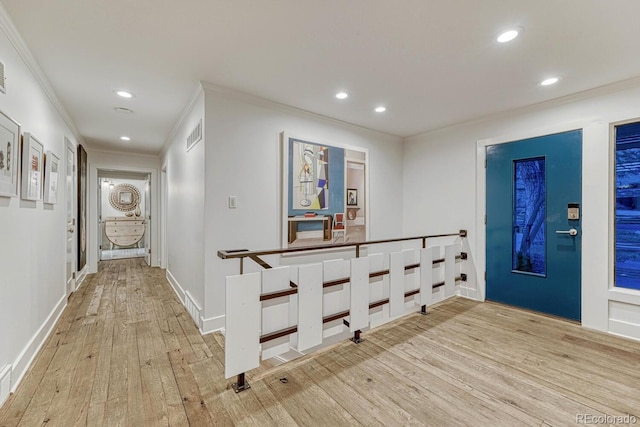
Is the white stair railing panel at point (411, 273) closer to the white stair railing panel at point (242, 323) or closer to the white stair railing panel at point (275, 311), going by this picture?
the white stair railing panel at point (275, 311)

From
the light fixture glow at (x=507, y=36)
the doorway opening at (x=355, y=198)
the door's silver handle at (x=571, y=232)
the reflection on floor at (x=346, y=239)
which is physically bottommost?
the reflection on floor at (x=346, y=239)

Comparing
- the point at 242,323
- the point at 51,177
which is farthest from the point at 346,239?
the point at 51,177

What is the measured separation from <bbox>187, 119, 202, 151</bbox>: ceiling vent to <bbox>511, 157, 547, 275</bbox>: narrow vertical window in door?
3619 mm

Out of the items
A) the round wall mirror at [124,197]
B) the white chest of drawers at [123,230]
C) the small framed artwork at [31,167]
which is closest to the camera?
the small framed artwork at [31,167]

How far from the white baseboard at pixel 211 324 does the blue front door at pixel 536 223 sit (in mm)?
3271

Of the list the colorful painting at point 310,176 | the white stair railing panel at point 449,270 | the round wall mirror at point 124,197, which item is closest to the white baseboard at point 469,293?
the white stair railing panel at point 449,270

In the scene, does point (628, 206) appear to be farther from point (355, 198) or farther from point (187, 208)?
point (187, 208)

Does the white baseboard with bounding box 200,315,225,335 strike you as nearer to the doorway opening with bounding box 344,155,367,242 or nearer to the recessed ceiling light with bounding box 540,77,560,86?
the doorway opening with bounding box 344,155,367,242

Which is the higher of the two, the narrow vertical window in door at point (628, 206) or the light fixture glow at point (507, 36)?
the light fixture glow at point (507, 36)

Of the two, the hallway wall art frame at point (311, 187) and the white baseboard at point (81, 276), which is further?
the white baseboard at point (81, 276)

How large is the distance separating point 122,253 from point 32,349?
6270mm

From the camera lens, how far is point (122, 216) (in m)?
7.85

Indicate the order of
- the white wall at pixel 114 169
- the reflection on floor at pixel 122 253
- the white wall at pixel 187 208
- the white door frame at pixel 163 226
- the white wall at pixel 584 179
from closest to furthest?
the white wall at pixel 584 179
the white wall at pixel 187 208
the white wall at pixel 114 169
the white door frame at pixel 163 226
the reflection on floor at pixel 122 253

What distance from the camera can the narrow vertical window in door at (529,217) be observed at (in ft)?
10.2
